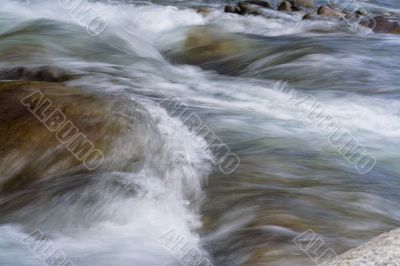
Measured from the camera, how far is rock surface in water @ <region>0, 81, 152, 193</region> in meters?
5.46

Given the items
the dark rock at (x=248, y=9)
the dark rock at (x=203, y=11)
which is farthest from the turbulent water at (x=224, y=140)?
the dark rock at (x=248, y=9)

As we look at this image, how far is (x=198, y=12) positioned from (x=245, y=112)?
241 inches

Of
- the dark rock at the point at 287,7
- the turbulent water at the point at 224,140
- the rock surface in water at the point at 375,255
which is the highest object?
the dark rock at the point at 287,7

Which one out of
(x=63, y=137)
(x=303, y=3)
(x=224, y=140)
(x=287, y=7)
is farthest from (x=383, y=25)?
(x=63, y=137)

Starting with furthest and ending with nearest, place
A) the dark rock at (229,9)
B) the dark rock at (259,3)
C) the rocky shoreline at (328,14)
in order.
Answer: the dark rock at (259,3)
the dark rock at (229,9)
the rocky shoreline at (328,14)

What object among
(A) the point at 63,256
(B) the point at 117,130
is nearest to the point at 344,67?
(B) the point at 117,130

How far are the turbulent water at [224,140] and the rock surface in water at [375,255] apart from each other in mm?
661

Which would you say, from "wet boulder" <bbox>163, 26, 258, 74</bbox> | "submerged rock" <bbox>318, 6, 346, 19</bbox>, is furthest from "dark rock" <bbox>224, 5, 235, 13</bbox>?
"wet boulder" <bbox>163, 26, 258, 74</bbox>

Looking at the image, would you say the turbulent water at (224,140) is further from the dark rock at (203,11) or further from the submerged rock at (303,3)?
the submerged rock at (303,3)

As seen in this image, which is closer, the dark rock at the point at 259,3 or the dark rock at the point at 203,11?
the dark rock at the point at 203,11

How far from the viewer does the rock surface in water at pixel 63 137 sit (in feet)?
17.9

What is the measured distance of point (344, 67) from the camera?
9.89m

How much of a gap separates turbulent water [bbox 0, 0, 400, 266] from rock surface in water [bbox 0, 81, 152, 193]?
137mm

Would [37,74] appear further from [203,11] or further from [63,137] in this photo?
[203,11]
